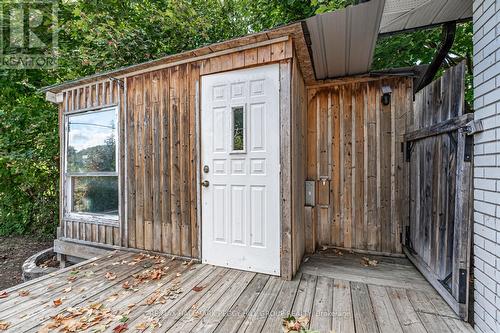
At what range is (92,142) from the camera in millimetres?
3748

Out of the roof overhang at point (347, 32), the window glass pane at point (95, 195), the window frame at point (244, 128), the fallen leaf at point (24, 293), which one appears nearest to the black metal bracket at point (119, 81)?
the roof overhang at point (347, 32)

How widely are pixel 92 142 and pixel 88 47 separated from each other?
8.85 ft

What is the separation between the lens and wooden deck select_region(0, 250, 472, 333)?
175 centimetres

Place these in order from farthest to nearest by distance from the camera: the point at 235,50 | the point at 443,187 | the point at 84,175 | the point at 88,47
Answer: the point at 88,47
the point at 84,175
the point at 235,50
the point at 443,187

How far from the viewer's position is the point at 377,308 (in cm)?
193

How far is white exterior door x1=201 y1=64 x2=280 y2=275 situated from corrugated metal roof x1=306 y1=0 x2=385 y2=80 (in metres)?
0.56

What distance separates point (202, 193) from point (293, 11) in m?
3.88

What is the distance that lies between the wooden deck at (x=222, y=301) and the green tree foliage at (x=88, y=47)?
13.0ft

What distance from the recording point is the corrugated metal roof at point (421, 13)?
86.0 inches

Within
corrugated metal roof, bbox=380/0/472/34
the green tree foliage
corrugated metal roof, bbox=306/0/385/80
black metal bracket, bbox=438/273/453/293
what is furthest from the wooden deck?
the green tree foliage

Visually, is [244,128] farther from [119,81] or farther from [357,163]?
[119,81]

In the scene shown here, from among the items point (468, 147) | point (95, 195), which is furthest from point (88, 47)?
point (468, 147)

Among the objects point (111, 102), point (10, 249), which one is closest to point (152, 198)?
point (111, 102)

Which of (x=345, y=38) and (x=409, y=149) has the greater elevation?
(x=345, y=38)
